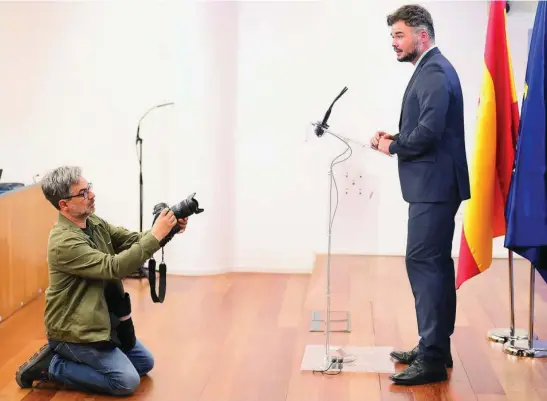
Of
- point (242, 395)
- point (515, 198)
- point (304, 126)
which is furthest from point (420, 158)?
point (304, 126)

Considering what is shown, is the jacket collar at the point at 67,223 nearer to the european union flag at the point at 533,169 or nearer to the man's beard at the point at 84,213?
the man's beard at the point at 84,213

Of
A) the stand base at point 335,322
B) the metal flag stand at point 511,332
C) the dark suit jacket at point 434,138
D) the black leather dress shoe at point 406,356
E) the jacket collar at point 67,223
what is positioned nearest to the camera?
the dark suit jacket at point 434,138

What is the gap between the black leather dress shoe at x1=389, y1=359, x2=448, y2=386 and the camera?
12.6 ft

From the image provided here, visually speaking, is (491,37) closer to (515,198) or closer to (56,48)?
(515,198)

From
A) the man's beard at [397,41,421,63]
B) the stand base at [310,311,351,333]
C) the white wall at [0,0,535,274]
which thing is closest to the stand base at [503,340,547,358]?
the stand base at [310,311,351,333]

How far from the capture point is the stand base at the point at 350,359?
4086 mm

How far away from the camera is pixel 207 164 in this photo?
19.6ft

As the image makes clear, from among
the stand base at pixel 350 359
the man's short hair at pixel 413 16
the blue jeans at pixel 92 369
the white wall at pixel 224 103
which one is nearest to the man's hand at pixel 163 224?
the blue jeans at pixel 92 369

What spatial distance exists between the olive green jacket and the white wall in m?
2.20

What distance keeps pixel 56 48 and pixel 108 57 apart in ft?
1.25

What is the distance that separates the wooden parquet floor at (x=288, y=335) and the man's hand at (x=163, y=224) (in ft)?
2.32

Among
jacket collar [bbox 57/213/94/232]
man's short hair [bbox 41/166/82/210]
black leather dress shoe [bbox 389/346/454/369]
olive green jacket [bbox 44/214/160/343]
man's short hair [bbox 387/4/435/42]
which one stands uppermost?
man's short hair [bbox 387/4/435/42]

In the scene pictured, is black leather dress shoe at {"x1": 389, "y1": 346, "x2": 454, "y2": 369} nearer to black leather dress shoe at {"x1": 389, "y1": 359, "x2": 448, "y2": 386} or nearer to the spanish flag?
black leather dress shoe at {"x1": 389, "y1": 359, "x2": 448, "y2": 386}

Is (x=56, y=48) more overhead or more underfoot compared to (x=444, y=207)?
more overhead
